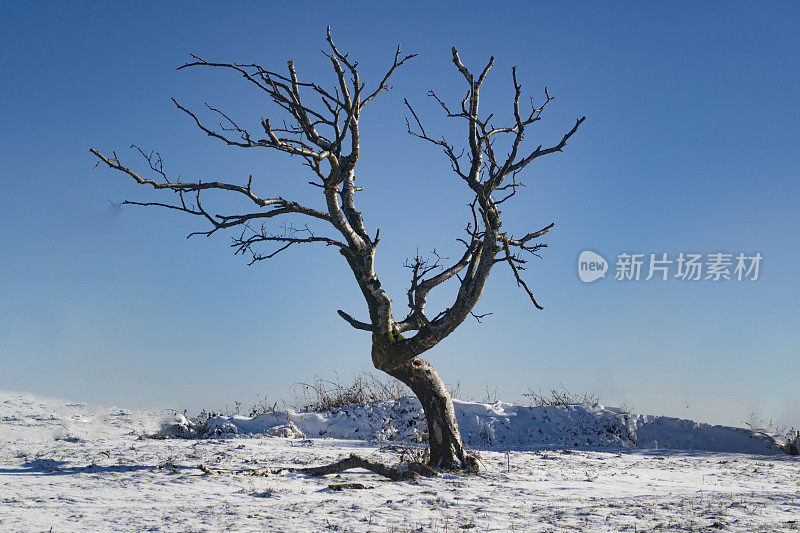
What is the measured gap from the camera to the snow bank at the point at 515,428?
11969mm

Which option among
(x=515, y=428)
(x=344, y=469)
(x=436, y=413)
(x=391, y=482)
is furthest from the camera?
(x=515, y=428)

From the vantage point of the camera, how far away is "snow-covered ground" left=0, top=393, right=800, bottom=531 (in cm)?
524

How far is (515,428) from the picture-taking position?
12555 millimetres

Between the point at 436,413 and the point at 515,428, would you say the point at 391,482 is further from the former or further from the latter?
the point at 515,428

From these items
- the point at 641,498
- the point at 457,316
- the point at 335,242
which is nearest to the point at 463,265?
the point at 457,316

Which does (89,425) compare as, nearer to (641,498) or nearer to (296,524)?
(296,524)

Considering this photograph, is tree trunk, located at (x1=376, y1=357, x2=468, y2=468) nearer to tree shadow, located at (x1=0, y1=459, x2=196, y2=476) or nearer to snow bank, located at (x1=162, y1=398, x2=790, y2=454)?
tree shadow, located at (x1=0, y1=459, x2=196, y2=476)

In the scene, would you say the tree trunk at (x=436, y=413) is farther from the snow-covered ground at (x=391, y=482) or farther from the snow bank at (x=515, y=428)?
the snow bank at (x=515, y=428)

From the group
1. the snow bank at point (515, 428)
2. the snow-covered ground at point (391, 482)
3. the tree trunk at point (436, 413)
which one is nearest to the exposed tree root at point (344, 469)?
the snow-covered ground at point (391, 482)

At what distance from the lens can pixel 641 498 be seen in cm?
660

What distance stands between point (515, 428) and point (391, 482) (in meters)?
6.25

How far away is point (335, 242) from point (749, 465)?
7.63 metres

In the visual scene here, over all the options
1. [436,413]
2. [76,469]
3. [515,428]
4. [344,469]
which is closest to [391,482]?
[344,469]

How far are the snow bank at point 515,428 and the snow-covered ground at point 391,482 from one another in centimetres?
3
